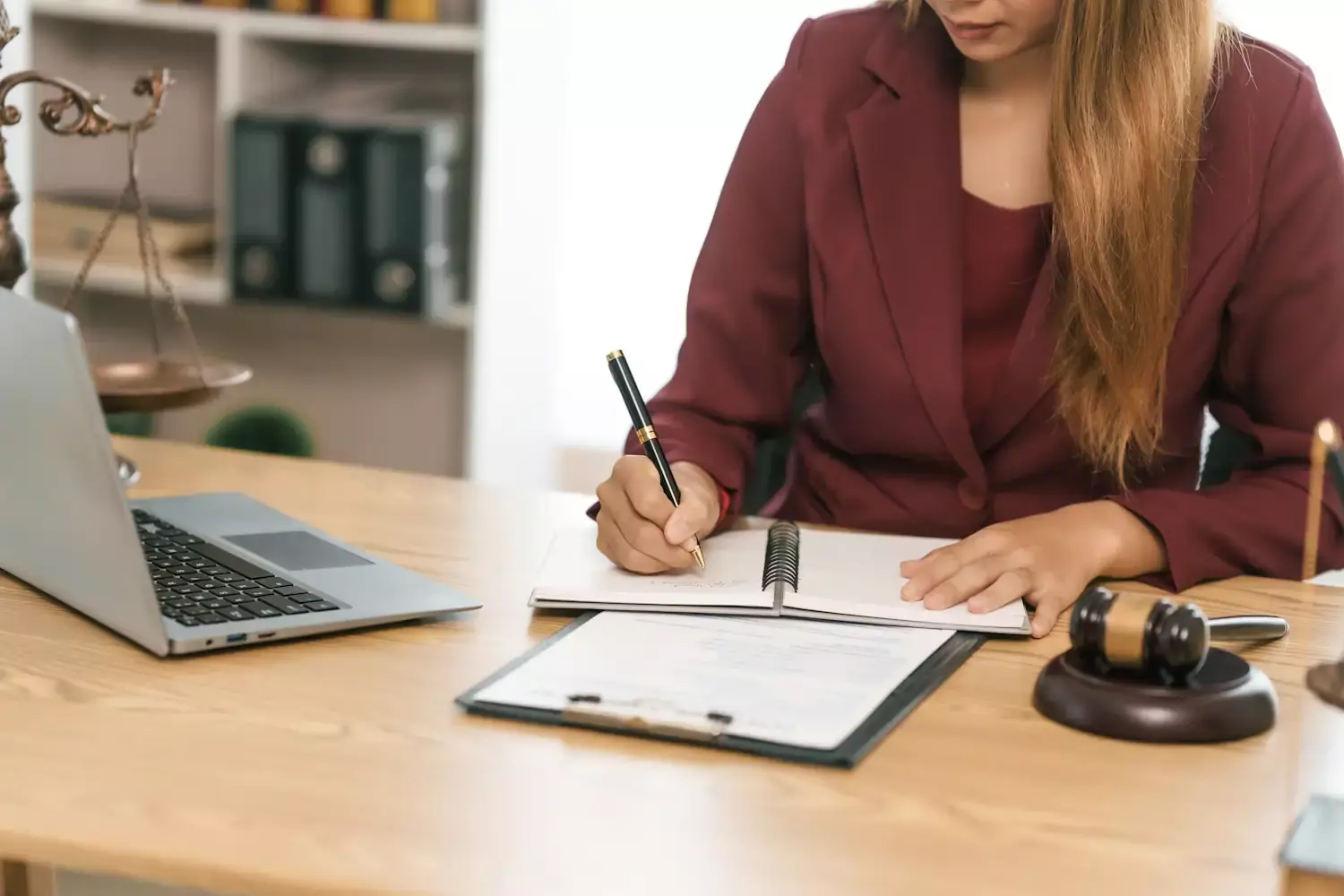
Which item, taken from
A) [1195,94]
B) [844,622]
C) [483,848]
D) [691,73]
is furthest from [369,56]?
[483,848]

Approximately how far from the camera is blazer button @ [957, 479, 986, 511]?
1429mm

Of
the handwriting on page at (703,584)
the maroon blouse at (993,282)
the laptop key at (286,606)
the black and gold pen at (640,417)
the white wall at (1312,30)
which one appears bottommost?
the laptop key at (286,606)

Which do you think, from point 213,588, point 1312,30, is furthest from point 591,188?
point 213,588

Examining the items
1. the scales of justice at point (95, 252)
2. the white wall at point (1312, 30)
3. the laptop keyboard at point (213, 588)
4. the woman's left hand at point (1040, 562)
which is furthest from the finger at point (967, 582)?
the white wall at point (1312, 30)

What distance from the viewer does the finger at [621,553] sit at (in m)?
1.16

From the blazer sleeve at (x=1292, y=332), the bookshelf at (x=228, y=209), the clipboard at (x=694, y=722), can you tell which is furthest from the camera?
the bookshelf at (x=228, y=209)

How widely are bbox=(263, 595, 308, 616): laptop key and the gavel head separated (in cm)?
48

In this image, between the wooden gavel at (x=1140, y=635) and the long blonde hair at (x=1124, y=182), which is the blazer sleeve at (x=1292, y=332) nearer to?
the long blonde hair at (x=1124, y=182)

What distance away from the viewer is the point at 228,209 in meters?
2.56

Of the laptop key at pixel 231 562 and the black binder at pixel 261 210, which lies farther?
the black binder at pixel 261 210

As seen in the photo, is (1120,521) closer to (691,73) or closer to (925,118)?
(925,118)

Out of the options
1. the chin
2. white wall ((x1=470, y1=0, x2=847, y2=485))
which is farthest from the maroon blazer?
white wall ((x1=470, y1=0, x2=847, y2=485))

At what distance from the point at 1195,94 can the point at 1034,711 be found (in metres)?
0.63

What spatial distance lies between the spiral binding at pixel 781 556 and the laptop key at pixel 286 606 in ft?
1.01
